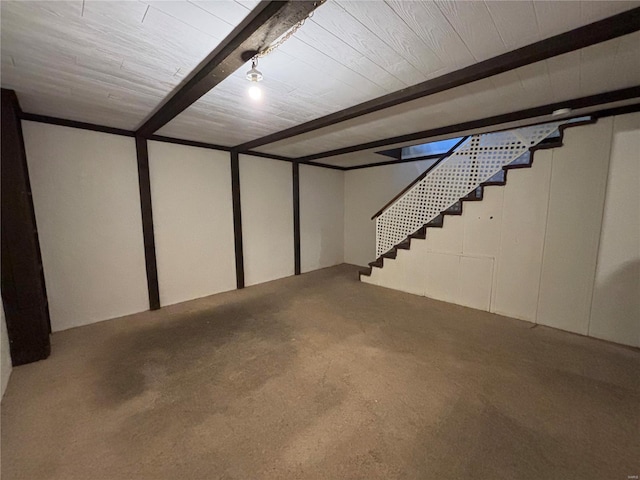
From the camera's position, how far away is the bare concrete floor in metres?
1.27

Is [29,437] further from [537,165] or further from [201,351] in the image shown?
[537,165]

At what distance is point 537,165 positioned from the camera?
281 cm

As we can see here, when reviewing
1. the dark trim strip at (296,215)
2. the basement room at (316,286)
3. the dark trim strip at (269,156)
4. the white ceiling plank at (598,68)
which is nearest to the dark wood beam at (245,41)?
the basement room at (316,286)

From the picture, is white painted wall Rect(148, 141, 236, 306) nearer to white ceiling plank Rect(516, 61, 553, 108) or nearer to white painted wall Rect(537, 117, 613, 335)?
white ceiling plank Rect(516, 61, 553, 108)

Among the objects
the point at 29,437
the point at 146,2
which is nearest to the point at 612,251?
the point at 146,2

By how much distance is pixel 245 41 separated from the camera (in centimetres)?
130

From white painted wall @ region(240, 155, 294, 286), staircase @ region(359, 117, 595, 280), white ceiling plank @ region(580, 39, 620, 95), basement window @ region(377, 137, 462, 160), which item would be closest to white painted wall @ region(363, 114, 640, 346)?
staircase @ region(359, 117, 595, 280)

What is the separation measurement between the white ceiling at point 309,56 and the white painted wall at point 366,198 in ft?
7.69

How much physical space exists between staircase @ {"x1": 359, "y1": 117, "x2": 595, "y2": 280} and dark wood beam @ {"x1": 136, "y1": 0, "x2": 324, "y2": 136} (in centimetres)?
303

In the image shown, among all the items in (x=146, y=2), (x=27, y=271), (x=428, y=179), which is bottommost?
(x=27, y=271)

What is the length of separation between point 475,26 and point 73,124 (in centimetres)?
369

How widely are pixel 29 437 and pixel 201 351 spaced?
1058 mm

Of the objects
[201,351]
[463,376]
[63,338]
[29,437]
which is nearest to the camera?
[29,437]

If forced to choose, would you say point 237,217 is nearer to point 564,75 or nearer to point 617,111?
point 564,75
